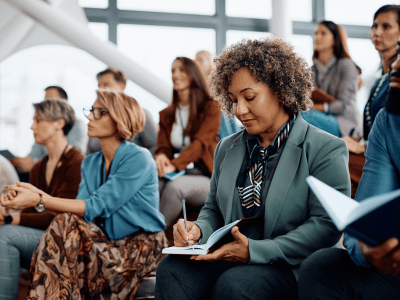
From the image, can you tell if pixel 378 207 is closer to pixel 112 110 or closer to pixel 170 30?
pixel 112 110

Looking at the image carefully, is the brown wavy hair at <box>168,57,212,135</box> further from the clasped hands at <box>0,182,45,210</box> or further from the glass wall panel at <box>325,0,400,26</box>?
the glass wall panel at <box>325,0,400,26</box>

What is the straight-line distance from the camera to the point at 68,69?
5797 mm

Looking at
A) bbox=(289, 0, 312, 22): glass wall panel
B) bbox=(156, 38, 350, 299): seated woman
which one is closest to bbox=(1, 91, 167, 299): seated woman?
bbox=(156, 38, 350, 299): seated woman

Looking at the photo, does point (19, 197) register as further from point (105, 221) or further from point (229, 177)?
point (229, 177)

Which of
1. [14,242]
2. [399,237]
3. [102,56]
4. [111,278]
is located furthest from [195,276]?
[102,56]

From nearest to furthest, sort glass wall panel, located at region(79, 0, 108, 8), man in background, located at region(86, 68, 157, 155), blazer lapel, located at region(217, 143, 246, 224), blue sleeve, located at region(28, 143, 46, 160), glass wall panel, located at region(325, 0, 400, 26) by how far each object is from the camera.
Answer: blazer lapel, located at region(217, 143, 246, 224), man in background, located at region(86, 68, 157, 155), blue sleeve, located at region(28, 143, 46, 160), glass wall panel, located at region(79, 0, 108, 8), glass wall panel, located at region(325, 0, 400, 26)

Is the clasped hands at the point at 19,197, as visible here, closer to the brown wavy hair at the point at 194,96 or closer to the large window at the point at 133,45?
the brown wavy hair at the point at 194,96

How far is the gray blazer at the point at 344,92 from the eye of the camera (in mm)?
2545

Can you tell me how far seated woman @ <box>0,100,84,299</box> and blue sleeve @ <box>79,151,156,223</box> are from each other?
21 cm

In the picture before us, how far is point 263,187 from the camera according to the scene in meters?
1.35

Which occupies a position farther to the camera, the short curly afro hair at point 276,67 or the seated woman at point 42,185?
the seated woman at point 42,185

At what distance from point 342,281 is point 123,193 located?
1.32m

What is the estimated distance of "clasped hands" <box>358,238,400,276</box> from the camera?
0.80m

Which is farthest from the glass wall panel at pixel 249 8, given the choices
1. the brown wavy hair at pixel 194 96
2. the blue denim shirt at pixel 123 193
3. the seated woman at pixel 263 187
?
the seated woman at pixel 263 187
